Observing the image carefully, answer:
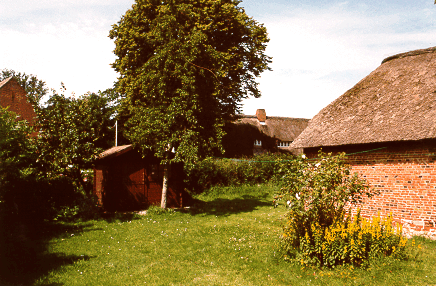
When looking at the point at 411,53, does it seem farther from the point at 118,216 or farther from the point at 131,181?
the point at 118,216

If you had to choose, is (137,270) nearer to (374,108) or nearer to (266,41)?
(374,108)

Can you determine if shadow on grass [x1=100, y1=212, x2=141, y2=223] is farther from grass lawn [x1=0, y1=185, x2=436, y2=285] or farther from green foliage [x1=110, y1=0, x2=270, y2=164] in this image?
green foliage [x1=110, y1=0, x2=270, y2=164]

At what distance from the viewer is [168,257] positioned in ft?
27.9

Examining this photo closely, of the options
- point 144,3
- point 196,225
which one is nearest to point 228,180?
point 196,225

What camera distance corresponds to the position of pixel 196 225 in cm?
1284

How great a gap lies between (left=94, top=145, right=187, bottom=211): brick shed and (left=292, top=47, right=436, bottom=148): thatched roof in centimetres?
780

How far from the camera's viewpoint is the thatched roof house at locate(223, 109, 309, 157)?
3700 centimetres

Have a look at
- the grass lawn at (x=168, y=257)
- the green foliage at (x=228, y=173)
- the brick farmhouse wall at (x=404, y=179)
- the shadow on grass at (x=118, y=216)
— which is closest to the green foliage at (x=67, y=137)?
the shadow on grass at (x=118, y=216)

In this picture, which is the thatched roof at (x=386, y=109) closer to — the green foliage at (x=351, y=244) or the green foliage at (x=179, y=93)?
the green foliage at (x=351, y=244)

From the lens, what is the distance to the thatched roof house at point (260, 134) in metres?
37.0

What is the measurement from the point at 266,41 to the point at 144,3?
9220mm

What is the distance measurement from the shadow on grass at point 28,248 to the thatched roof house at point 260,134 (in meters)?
24.2

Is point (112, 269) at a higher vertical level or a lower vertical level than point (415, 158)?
lower

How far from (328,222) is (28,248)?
8.26 meters
